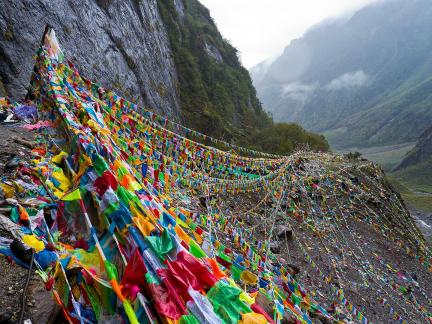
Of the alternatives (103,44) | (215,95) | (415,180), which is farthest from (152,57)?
(415,180)

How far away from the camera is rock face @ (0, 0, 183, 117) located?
33.7 feet

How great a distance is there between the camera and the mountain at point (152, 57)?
10.7 m

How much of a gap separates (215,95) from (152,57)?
11631 millimetres

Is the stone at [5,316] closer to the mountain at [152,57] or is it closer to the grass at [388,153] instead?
the mountain at [152,57]

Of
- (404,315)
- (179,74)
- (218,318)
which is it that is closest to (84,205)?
(218,318)

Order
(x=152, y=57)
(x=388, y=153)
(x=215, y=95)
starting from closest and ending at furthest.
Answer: (x=152, y=57) < (x=215, y=95) < (x=388, y=153)

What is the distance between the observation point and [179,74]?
2922 cm

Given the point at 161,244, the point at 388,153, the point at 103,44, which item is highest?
the point at 388,153

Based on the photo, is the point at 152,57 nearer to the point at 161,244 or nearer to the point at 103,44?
the point at 103,44

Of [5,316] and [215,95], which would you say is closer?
[5,316]

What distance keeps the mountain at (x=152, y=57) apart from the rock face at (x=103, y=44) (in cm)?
3

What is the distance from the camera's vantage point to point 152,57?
21.9 metres

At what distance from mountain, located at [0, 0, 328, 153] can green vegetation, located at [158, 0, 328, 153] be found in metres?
0.09

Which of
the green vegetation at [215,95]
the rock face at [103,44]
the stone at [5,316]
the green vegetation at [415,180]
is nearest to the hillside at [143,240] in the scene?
the stone at [5,316]
